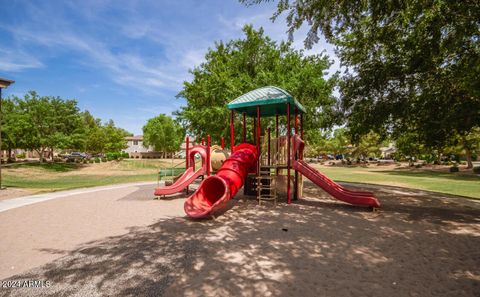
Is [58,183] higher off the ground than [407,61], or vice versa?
[407,61]

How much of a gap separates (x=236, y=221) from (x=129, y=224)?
11.0ft

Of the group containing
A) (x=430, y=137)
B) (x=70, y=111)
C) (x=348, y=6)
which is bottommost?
(x=430, y=137)

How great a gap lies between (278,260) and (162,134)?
68968 mm

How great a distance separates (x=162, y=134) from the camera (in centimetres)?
6994

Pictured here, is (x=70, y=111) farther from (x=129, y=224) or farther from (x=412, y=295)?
(x=412, y=295)

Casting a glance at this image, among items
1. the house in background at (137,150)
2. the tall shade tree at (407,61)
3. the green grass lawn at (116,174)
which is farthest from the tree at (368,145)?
the house in background at (137,150)

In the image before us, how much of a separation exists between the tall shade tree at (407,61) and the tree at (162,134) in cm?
5993

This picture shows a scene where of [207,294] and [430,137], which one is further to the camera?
[430,137]

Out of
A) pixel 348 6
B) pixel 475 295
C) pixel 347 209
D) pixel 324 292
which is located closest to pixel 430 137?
pixel 347 209

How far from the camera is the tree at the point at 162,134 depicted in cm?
7000

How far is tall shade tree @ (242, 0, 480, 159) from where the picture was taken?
23.2 ft

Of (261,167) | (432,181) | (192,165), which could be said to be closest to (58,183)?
(192,165)

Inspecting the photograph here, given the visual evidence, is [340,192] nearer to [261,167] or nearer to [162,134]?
[261,167]

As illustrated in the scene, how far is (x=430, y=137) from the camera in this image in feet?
40.2
